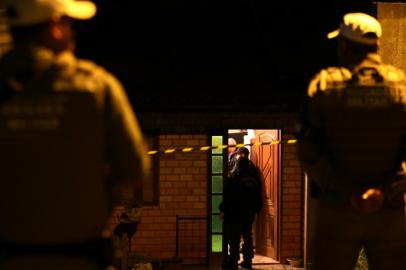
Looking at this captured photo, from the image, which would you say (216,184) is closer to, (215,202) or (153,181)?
(215,202)

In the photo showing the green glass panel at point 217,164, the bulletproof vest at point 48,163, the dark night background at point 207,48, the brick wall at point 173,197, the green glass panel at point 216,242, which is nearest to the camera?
the bulletproof vest at point 48,163

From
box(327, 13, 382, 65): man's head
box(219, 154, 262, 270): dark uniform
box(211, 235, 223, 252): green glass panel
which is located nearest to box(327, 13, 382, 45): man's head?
box(327, 13, 382, 65): man's head

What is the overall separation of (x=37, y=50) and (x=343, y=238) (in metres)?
1.82

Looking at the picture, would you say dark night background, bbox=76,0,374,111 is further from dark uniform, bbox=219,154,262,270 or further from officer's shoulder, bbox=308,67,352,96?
officer's shoulder, bbox=308,67,352,96

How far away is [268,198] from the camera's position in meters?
11.4

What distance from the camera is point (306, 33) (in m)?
9.98

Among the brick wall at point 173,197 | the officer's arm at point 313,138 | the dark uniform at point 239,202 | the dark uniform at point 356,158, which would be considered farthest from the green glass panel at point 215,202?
the officer's arm at point 313,138

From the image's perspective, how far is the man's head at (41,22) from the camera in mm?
2633

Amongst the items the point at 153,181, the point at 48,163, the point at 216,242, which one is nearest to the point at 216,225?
the point at 216,242

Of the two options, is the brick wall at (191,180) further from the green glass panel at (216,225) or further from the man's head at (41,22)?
the man's head at (41,22)

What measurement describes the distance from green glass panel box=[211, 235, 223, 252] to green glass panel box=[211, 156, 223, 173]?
1.19m

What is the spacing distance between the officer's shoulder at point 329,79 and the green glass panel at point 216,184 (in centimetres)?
763

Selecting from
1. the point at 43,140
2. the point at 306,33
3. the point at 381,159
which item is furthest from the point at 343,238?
the point at 306,33

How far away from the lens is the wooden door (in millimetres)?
11055
